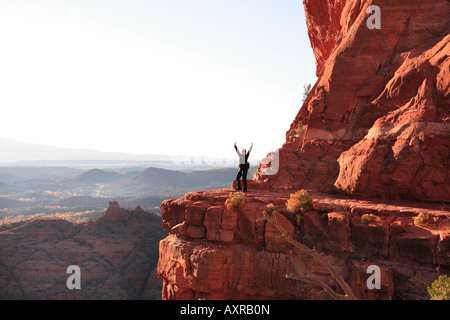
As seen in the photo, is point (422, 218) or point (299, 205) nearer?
point (422, 218)

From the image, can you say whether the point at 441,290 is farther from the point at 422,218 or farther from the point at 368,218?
Answer: the point at 368,218

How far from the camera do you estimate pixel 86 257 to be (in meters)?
69.7

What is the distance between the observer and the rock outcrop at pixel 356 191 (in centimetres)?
1581

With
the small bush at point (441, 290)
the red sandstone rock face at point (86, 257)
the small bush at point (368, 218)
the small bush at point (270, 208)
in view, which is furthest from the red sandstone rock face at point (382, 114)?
the red sandstone rock face at point (86, 257)

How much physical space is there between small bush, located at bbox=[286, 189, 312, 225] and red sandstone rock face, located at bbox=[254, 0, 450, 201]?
301 cm

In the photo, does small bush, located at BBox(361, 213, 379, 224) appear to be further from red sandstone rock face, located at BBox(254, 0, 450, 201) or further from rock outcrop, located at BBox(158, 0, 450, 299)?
red sandstone rock face, located at BBox(254, 0, 450, 201)

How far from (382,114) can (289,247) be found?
10472mm

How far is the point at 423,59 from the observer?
1933 cm

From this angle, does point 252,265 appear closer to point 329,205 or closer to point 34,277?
point 329,205

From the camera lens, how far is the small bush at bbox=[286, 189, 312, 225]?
18.4m

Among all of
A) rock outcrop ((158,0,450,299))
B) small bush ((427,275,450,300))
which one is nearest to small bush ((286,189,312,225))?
rock outcrop ((158,0,450,299))

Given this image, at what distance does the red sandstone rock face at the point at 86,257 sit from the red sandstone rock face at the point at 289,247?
150 ft

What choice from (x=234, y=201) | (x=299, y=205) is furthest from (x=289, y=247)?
(x=234, y=201)
